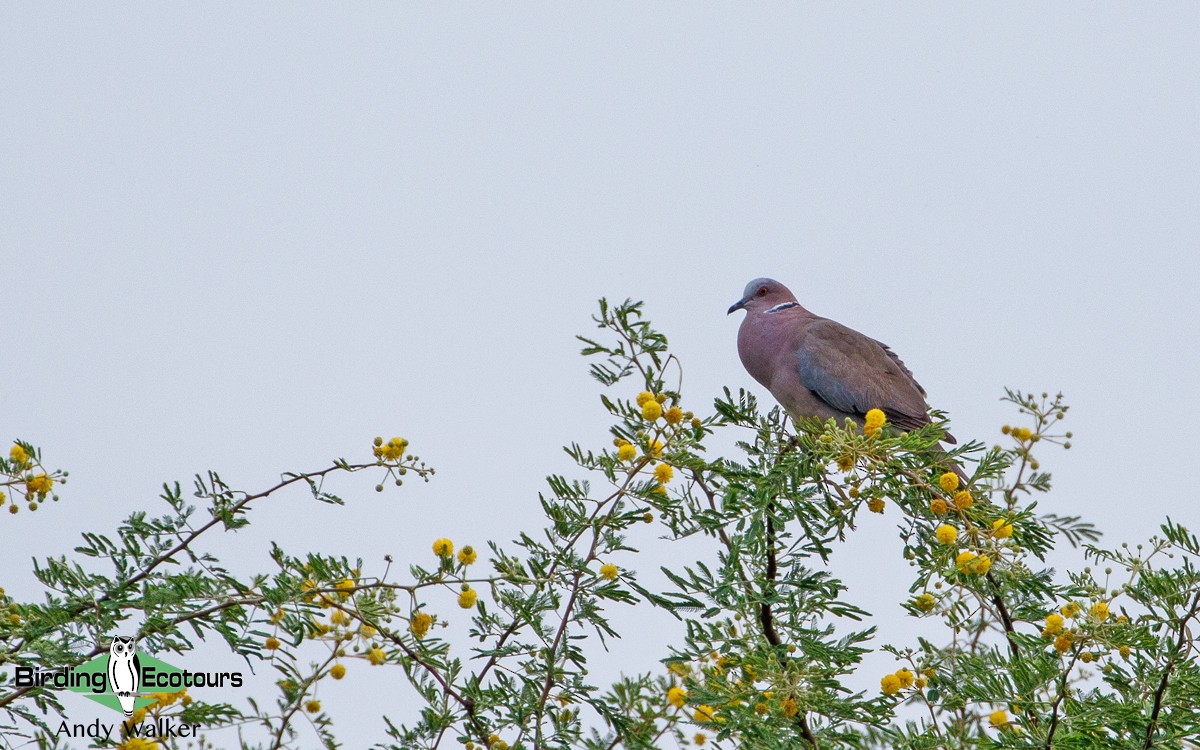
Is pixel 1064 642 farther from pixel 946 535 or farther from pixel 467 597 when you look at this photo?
pixel 467 597

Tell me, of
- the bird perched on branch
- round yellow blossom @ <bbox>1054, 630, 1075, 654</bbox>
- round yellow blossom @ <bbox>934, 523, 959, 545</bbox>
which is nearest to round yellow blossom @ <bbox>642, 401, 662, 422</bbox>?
round yellow blossom @ <bbox>934, 523, 959, 545</bbox>

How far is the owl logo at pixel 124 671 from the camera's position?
8.83 feet

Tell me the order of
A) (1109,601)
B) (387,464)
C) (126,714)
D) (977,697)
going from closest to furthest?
(1109,601) < (977,697) < (126,714) < (387,464)

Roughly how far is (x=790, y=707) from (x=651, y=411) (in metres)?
0.80

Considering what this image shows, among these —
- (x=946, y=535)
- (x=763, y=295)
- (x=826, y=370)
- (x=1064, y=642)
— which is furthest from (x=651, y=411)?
(x=763, y=295)

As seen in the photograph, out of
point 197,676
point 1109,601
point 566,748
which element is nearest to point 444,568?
point 566,748

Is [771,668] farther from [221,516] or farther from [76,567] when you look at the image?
[76,567]

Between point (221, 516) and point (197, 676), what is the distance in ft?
1.41

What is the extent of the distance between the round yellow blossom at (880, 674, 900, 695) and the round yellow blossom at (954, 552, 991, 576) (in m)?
0.42

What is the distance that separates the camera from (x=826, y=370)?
554 centimetres

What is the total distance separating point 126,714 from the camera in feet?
9.57

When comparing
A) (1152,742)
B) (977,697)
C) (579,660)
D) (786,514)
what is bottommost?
(1152,742)

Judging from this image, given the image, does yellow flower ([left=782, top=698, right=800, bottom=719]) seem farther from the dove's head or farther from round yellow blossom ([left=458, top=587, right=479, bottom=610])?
the dove's head

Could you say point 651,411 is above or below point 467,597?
above
